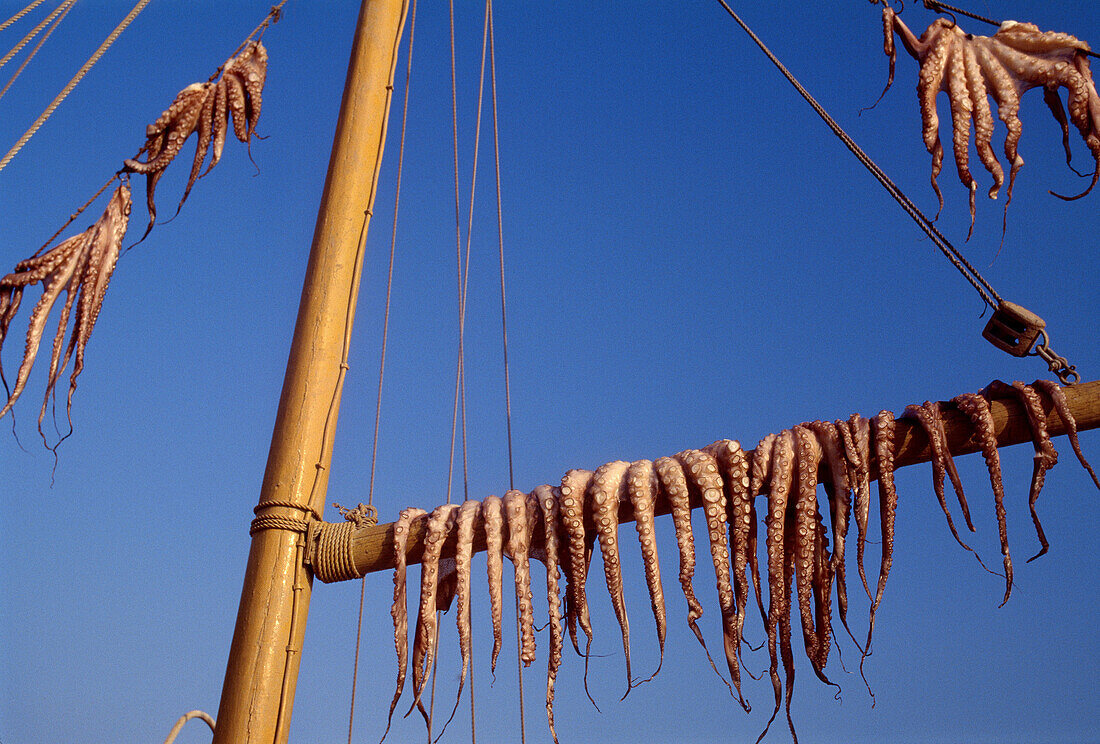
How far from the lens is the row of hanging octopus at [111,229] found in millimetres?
3758

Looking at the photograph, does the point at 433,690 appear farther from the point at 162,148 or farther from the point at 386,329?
the point at 162,148

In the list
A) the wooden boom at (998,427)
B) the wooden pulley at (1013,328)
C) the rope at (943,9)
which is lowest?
the wooden boom at (998,427)

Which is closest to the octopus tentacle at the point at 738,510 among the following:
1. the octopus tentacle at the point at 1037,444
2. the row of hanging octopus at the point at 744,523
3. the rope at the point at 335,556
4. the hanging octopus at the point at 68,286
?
the row of hanging octopus at the point at 744,523

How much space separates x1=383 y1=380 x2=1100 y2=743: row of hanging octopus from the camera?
2.80 m

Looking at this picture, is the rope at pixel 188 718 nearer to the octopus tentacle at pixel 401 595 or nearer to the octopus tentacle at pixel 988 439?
the octopus tentacle at pixel 401 595

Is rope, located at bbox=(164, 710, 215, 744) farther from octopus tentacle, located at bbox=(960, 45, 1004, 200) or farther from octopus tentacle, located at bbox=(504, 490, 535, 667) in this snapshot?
octopus tentacle, located at bbox=(960, 45, 1004, 200)

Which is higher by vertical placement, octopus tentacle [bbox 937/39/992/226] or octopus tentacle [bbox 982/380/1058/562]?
octopus tentacle [bbox 937/39/992/226]

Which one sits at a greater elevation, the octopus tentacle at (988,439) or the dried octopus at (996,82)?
the dried octopus at (996,82)

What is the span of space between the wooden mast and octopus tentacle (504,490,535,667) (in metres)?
0.94

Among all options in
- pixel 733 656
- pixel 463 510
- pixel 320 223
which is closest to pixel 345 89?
pixel 320 223

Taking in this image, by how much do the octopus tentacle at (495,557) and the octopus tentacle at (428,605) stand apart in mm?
193

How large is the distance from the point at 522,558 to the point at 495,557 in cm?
10

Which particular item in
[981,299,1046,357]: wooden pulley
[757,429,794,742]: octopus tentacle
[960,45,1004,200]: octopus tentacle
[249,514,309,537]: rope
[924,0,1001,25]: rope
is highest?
[924,0,1001,25]: rope

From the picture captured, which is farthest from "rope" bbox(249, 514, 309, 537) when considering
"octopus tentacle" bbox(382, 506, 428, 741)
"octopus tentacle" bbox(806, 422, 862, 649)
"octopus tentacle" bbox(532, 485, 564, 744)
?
"octopus tentacle" bbox(806, 422, 862, 649)
